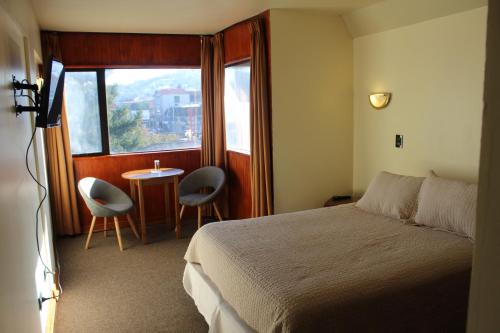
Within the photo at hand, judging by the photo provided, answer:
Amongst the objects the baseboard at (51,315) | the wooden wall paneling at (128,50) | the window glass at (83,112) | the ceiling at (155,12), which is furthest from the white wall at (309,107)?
the window glass at (83,112)

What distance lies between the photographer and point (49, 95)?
2.22m

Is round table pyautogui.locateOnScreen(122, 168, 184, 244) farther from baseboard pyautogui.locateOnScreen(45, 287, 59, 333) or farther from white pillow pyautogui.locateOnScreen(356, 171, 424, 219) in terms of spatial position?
white pillow pyautogui.locateOnScreen(356, 171, 424, 219)

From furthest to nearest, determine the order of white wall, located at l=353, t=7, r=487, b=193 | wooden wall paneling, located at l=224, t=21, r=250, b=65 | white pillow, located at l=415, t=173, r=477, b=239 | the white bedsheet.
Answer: wooden wall paneling, located at l=224, t=21, r=250, b=65 < white wall, located at l=353, t=7, r=487, b=193 < white pillow, located at l=415, t=173, r=477, b=239 < the white bedsheet

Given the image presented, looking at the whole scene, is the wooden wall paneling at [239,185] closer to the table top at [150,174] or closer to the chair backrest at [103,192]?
the table top at [150,174]

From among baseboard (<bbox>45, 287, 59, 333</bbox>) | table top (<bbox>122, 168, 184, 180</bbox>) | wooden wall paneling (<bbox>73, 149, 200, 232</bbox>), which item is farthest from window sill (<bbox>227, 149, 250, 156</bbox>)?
baseboard (<bbox>45, 287, 59, 333</bbox>)

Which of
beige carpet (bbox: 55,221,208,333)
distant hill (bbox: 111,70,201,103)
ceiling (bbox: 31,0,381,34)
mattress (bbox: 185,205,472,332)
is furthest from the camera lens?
distant hill (bbox: 111,70,201,103)

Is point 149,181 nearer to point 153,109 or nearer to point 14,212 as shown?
point 153,109

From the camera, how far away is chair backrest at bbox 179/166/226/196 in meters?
5.24

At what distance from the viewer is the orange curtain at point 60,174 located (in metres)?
4.76

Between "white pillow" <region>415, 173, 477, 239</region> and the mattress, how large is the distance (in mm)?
91

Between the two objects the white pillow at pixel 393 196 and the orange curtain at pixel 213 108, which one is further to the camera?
the orange curtain at pixel 213 108

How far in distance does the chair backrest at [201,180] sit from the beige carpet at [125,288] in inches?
24.1

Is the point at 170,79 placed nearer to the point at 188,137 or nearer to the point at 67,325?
the point at 188,137

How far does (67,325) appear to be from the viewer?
3.04 m
